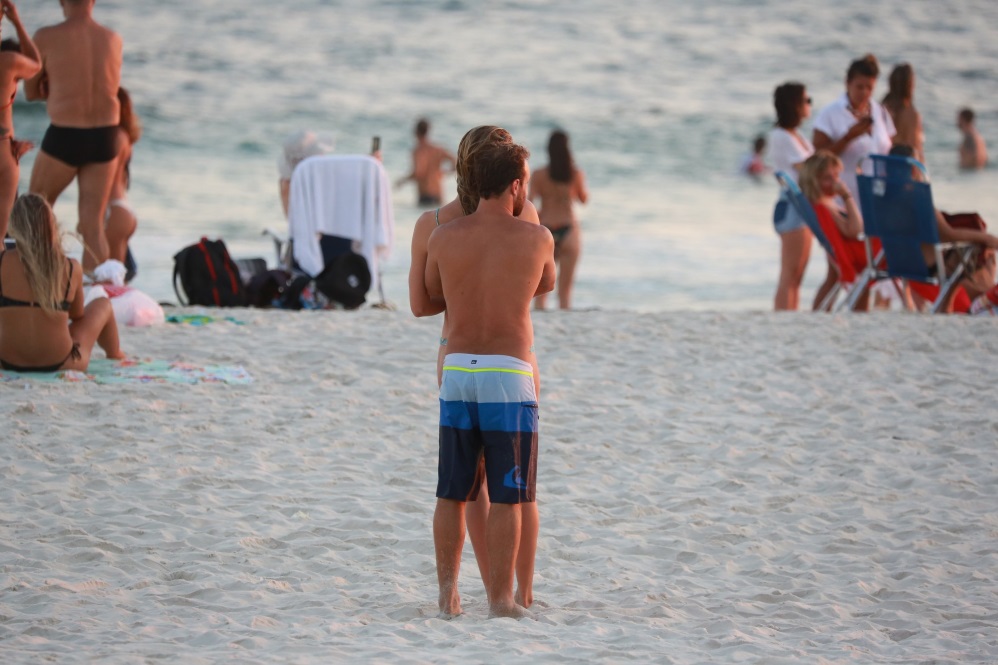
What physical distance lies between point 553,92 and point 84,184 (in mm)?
20671

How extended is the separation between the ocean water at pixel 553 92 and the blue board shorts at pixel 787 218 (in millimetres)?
5510

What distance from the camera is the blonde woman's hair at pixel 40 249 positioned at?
5402mm

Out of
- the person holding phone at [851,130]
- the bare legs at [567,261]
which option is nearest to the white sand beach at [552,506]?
the person holding phone at [851,130]

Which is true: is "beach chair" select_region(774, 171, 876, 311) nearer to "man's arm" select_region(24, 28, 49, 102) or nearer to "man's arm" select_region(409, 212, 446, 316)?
"man's arm" select_region(24, 28, 49, 102)

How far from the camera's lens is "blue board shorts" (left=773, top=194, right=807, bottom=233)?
8.23 m

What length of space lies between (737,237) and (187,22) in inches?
665

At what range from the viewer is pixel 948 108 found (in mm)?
26844

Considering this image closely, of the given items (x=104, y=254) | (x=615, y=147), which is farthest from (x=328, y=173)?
(x=615, y=147)

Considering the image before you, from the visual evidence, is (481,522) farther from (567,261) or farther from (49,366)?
(567,261)

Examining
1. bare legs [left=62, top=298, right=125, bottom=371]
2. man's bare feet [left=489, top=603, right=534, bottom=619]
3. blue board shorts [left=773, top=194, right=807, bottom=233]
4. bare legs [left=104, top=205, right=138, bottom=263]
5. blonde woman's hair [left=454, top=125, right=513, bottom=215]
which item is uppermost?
blonde woman's hair [left=454, top=125, right=513, bottom=215]

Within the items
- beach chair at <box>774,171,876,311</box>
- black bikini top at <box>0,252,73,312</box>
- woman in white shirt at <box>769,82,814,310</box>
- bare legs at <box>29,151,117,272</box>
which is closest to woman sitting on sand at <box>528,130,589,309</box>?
woman in white shirt at <box>769,82,814,310</box>

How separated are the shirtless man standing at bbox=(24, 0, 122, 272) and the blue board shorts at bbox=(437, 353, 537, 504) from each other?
436cm

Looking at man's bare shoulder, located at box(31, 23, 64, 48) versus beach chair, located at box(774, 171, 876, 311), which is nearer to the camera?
man's bare shoulder, located at box(31, 23, 64, 48)

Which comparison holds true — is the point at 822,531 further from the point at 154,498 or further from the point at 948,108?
the point at 948,108
